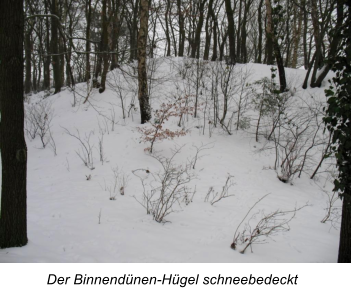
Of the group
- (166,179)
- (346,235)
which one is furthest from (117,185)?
(346,235)

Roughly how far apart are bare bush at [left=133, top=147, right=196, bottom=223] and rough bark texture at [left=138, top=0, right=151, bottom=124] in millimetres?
2288

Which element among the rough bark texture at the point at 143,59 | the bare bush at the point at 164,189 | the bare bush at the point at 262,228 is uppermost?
the rough bark texture at the point at 143,59

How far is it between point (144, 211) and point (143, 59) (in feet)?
18.8

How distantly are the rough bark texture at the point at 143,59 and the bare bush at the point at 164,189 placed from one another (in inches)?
90.1

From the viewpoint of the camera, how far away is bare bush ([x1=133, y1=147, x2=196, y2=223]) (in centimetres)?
473

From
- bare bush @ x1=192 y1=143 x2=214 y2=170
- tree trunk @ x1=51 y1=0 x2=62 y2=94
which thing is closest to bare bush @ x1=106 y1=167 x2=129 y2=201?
bare bush @ x1=192 y1=143 x2=214 y2=170

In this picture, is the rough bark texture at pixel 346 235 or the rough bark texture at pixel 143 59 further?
the rough bark texture at pixel 143 59

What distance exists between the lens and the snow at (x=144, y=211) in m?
3.39

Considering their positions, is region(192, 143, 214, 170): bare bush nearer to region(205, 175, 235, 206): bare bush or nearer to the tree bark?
region(205, 175, 235, 206): bare bush

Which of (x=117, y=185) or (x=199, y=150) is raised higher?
(x=199, y=150)

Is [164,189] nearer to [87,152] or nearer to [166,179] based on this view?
[166,179]

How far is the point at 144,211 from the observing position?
484 cm

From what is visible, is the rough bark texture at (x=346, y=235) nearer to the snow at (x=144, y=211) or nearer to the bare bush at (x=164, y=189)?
the snow at (x=144, y=211)

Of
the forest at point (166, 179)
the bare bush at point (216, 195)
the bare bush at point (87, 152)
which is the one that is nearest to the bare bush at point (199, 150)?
the forest at point (166, 179)
